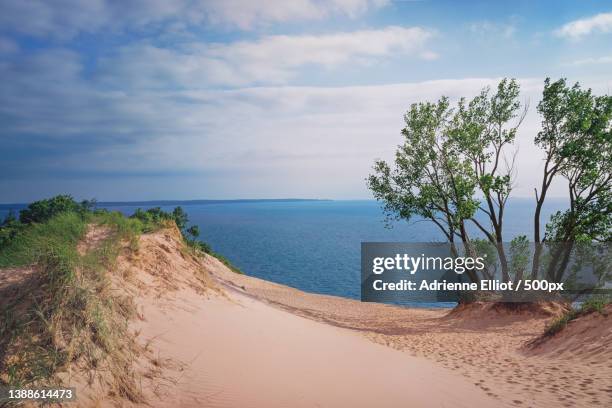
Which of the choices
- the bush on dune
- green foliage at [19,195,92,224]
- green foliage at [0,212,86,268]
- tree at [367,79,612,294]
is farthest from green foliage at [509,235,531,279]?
green foliage at [19,195,92,224]

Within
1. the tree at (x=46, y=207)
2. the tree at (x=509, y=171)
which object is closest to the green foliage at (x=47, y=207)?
the tree at (x=46, y=207)

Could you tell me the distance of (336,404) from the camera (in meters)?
6.86

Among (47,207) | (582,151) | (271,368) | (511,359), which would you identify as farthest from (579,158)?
(47,207)

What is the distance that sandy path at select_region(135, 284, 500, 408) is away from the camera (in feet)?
21.9

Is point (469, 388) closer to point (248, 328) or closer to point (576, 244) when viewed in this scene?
point (248, 328)

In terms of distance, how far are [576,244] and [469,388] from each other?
653 inches

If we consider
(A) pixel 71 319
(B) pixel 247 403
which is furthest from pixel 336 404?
(A) pixel 71 319

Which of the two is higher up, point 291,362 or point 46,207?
point 46,207

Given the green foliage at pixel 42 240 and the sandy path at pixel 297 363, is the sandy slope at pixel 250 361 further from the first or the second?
the green foliage at pixel 42 240

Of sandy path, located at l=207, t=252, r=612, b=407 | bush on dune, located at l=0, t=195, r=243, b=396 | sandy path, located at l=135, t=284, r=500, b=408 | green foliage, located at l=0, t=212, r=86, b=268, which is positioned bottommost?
sandy path, located at l=207, t=252, r=612, b=407

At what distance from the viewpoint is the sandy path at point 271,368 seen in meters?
6.67

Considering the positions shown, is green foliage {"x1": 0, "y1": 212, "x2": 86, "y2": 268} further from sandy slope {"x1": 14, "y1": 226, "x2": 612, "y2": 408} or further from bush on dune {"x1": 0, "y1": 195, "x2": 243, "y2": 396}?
sandy slope {"x1": 14, "y1": 226, "x2": 612, "y2": 408}

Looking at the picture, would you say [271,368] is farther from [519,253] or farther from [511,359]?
[519,253]

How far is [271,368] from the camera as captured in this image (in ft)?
25.6
